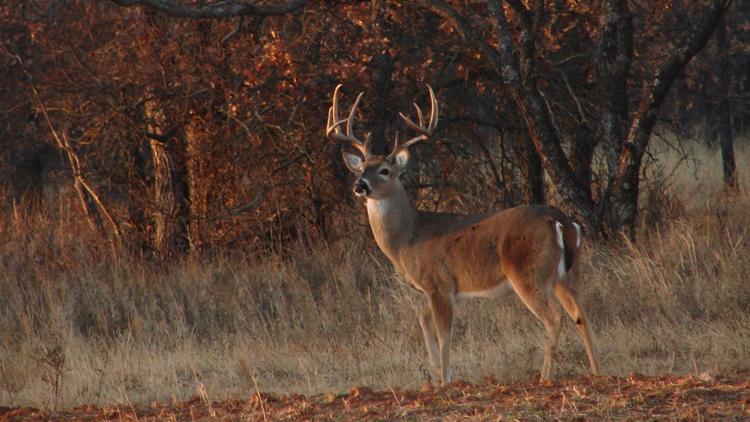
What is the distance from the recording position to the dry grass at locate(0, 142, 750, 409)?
8.02 meters

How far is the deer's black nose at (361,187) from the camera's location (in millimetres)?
8508

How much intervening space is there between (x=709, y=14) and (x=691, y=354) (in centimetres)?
337

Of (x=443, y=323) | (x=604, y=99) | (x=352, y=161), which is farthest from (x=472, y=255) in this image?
(x=604, y=99)

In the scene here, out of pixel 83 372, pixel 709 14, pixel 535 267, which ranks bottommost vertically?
pixel 83 372

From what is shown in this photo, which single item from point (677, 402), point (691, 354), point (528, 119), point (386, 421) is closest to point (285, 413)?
point (386, 421)

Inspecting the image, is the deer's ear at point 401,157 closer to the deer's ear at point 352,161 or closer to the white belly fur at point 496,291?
the deer's ear at point 352,161

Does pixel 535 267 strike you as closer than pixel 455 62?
Yes

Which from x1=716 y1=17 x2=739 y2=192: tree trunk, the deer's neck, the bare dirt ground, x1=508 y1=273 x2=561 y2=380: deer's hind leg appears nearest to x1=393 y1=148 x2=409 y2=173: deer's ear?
the deer's neck

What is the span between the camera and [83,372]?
8.60 meters

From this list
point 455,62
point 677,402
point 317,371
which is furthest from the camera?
point 455,62

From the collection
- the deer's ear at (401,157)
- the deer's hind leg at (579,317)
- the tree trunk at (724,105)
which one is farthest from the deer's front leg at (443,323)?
the tree trunk at (724,105)

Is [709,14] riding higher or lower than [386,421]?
higher

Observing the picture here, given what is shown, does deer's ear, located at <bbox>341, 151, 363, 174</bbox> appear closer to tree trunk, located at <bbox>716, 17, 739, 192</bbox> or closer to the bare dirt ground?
the bare dirt ground

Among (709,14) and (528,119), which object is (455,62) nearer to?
(528,119)
